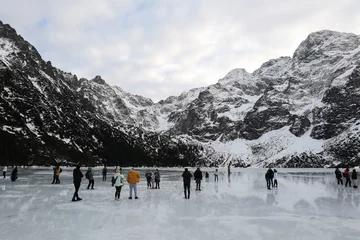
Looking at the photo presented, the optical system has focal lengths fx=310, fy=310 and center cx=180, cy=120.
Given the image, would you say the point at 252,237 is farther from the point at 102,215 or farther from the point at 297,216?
the point at 102,215

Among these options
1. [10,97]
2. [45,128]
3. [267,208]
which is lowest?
[267,208]

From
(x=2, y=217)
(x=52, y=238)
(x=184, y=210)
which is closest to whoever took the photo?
(x=52, y=238)

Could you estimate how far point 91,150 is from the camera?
618ft

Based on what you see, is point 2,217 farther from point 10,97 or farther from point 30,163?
point 10,97

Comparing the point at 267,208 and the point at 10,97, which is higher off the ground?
the point at 10,97

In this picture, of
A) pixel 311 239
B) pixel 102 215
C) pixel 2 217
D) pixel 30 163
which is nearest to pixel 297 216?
pixel 311 239

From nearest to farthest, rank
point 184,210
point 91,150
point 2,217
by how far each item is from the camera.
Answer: point 2,217 → point 184,210 → point 91,150

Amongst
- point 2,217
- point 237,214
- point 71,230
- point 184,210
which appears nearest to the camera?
point 71,230

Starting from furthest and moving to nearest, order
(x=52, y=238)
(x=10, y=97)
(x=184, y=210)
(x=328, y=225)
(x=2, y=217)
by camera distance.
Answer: (x=10, y=97), (x=184, y=210), (x=2, y=217), (x=328, y=225), (x=52, y=238)

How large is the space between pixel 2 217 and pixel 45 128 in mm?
170907

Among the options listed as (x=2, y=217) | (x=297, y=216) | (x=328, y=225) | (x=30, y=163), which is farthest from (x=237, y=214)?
(x=30, y=163)

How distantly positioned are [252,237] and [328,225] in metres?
4.66

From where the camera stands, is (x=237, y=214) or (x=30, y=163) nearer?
(x=237, y=214)

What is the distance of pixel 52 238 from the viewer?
1160 cm
